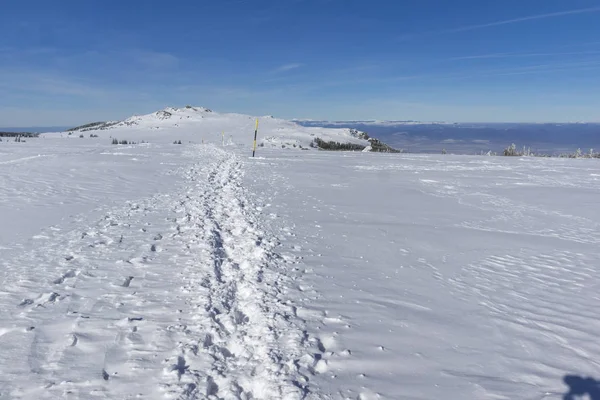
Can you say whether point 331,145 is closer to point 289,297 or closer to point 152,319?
point 289,297

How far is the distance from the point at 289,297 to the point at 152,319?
136 centimetres

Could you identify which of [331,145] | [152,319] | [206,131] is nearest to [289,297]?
[152,319]

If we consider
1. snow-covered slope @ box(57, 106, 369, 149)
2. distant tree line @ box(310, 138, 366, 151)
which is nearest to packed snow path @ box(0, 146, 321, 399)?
snow-covered slope @ box(57, 106, 369, 149)

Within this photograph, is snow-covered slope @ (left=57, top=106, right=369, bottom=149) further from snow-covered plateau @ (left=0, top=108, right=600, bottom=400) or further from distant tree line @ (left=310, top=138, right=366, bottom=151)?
snow-covered plateau @ (left=0, top=108, right=600, bottom=400)

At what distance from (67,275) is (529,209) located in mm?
9203

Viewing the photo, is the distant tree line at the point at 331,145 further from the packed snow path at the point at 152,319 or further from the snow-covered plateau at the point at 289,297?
the packed snow path at the point at 152,319

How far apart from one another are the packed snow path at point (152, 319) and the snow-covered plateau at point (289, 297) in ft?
0.06

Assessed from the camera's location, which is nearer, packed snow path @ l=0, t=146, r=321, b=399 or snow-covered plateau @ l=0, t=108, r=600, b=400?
packed snow path @ l=0, t=146, r=321, b=399

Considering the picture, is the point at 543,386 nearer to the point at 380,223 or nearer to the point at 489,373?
the point at 489,373

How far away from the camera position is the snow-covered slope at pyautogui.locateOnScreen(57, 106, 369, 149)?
35750 mm

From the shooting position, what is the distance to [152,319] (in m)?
3.66

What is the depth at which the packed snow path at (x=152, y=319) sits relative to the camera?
2.81m

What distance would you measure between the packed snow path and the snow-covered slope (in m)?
26.1

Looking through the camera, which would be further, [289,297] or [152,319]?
[289,297]
